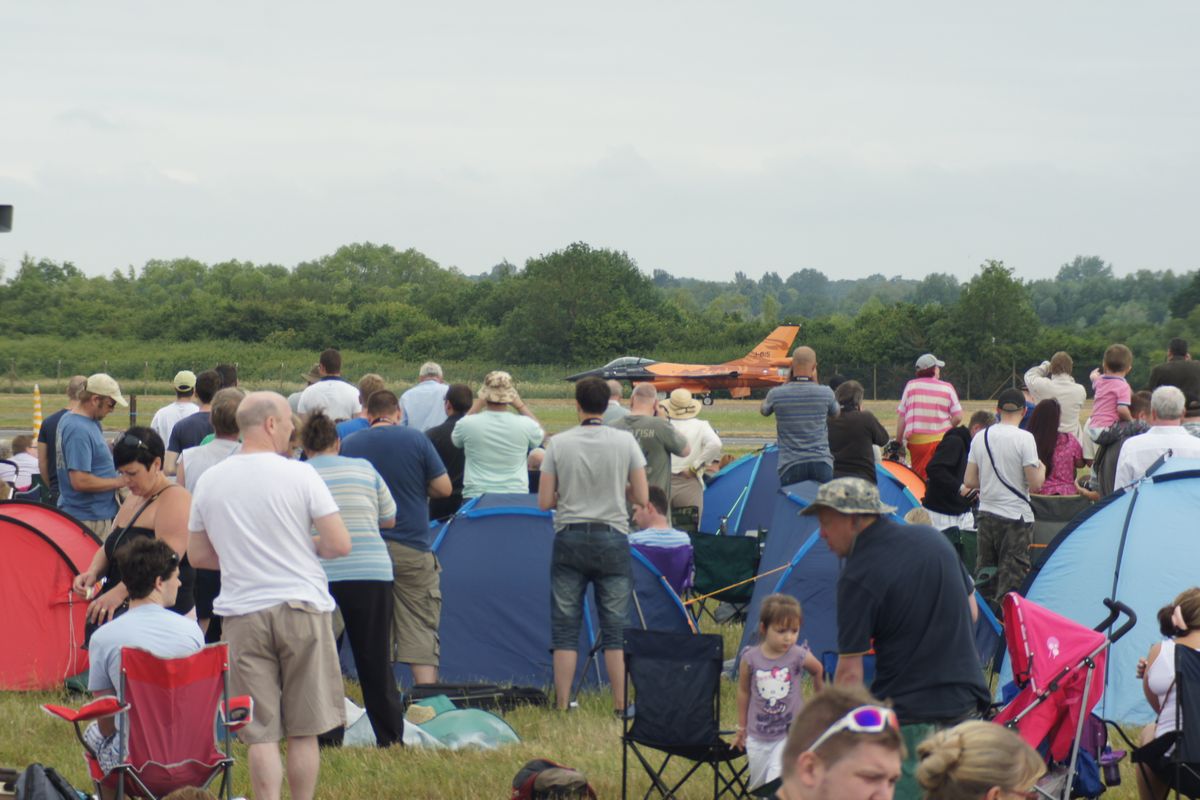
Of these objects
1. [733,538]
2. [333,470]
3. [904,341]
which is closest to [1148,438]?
[733,538]

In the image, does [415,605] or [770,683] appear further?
[415,605]

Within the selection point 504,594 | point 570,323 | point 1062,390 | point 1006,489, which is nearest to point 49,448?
Result: point 504,594

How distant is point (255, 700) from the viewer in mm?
4805

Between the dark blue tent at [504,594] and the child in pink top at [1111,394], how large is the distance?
4.29 m

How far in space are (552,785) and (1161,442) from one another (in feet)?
13.9

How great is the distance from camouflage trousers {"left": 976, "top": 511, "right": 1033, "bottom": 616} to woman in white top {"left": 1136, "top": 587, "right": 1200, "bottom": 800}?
142 inches

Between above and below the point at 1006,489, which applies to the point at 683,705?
below

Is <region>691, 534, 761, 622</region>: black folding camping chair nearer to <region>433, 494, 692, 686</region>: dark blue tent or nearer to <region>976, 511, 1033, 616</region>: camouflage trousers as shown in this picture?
<region>433, 494, 692, 686</region>: dark blue tent

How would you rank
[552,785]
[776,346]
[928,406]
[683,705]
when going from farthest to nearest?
1. [776,346]
2. [928,406]
3. [683,705]
4. [552,785]

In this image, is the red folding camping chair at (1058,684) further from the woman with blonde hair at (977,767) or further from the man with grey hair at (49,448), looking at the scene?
the man with grey hair at (49,448)

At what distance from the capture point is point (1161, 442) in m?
7.64

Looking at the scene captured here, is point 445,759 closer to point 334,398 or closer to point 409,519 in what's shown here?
point 409,519

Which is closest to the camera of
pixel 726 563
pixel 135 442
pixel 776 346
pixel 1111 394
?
pixel 135 442

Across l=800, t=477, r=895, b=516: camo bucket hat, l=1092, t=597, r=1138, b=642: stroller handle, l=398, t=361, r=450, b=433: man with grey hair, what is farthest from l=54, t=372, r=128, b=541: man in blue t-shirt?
l=1092, t=597, r=1138, b=642: stroller handle
